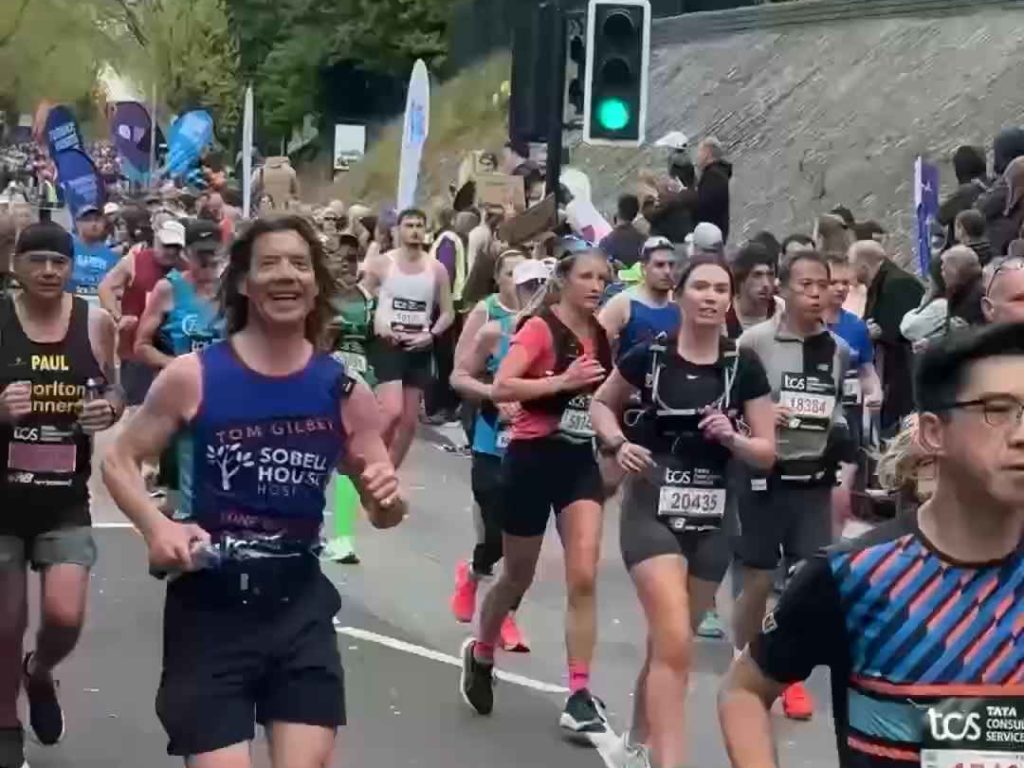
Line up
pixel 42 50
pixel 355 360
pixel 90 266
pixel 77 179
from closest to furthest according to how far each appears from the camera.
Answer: pixel 355 360 < pixel 90 266 < pixel 77 179 < pixel 42 50

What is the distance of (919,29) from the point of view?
1056 inches

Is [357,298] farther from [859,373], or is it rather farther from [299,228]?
[299,228]

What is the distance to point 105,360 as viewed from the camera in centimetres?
732

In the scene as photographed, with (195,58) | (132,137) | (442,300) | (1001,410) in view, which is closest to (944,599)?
(1001,410)

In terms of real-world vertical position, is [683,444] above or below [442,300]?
below

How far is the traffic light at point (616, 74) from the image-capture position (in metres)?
13.8

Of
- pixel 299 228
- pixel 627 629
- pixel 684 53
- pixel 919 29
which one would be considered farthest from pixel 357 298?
pixel 684 53

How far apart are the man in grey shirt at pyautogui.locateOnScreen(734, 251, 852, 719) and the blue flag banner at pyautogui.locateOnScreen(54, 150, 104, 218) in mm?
14901

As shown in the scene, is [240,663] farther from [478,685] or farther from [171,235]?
[171,235]

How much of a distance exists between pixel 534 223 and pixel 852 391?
666cm

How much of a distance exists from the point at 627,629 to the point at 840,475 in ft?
4.44

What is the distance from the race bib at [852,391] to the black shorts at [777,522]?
46 centimetres

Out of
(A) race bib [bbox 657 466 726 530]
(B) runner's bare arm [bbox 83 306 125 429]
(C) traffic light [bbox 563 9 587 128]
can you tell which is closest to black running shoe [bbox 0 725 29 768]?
(B) runner's bare arm [bbox 83 306 125 429]

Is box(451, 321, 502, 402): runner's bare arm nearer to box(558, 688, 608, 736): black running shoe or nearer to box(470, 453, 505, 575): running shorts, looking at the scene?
A: box(470, 453, 505, 575): running shorts
